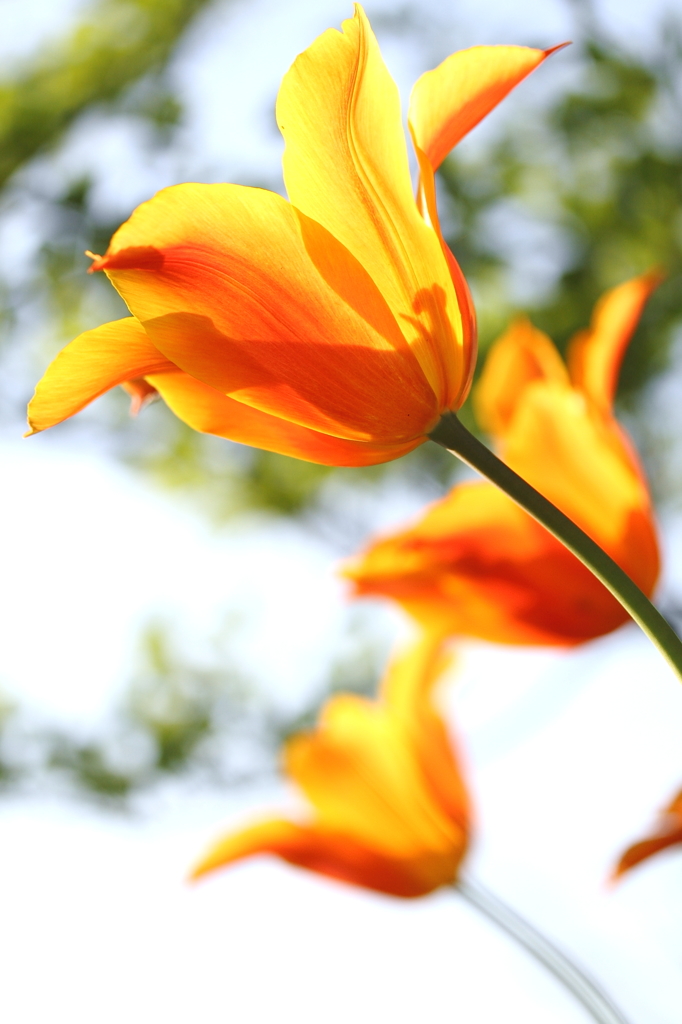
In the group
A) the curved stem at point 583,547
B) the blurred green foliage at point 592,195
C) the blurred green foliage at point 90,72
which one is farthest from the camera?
the blurred green foliage at point 90,72

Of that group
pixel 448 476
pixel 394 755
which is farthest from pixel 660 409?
pixel 394 755

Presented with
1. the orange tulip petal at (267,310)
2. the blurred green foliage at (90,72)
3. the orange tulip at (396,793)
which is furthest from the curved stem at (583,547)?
the blurred green foliage at (90,72)

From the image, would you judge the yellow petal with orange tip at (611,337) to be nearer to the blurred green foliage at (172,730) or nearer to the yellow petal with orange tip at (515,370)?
the yellow petal with orange tip at (515,370)

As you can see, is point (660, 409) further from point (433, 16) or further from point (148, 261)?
point (148, 261)

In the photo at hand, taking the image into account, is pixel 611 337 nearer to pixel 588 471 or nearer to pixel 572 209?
pixel 588 471

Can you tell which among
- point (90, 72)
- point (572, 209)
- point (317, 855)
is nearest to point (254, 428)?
point (317, 855)

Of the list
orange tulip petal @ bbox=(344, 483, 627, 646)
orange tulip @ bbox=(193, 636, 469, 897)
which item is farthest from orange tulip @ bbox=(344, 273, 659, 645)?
orange tulip @ bbox=(193, 636, 469, 897)

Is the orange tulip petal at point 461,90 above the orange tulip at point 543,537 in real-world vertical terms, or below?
above
